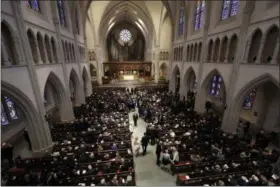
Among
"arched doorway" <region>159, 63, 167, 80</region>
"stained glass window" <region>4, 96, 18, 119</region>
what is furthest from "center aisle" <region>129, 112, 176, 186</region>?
"arched doorway" <region>159, 63, 167, 80</region>

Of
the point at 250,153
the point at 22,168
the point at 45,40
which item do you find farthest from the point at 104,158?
the point at 45,40

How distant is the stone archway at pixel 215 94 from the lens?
15.5 meters

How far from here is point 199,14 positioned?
1619cm

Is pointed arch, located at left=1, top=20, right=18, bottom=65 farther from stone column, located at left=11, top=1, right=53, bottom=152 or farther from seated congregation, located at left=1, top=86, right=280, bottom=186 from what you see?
seated congregation, located at left=1, top=86, right=280, bottom=186

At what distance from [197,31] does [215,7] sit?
332 centimetres

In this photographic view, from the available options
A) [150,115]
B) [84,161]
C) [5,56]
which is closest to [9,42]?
[5,56]

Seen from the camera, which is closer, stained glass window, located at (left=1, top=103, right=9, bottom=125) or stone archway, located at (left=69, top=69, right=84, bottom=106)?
stained glass window, located at (left=1, top=103, right=9, bottom=125)

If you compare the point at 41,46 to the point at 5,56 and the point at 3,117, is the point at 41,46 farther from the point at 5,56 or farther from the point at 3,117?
the point at 3,117

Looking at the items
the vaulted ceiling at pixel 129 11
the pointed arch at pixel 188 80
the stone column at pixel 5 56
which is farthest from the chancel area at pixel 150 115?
the vaulted ceiling at pixel 129 11

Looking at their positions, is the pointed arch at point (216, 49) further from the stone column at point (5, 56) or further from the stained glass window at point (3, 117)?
the stained glass window at point (3, 117)

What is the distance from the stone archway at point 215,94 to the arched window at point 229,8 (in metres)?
5.27

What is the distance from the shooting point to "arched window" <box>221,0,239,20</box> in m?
11.4

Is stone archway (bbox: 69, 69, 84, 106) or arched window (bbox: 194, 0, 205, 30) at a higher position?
arched window (bbox: 194, 0, 205, 30)

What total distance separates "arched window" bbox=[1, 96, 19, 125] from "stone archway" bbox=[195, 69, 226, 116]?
17.8 meters
